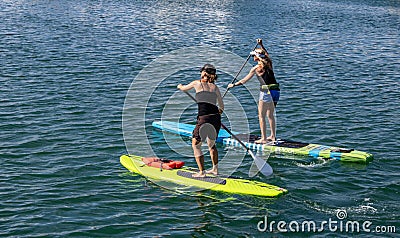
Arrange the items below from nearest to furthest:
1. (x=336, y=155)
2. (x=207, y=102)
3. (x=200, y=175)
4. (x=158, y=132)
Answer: (x=207, y=102), (x=200, y=175), (x=336, y=155), (x=158, y=132)

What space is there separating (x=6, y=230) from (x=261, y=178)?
6234mm

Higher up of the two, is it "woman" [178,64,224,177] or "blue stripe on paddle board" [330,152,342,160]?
"woman" [178,64,224,177]

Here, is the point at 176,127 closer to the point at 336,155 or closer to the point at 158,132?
the point at 158,132

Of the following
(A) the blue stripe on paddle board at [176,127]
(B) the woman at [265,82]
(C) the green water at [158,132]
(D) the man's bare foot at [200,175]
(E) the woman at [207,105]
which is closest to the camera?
(C) the green water at [158,132]

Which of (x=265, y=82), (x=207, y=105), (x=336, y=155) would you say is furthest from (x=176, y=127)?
(x=207, y=105)

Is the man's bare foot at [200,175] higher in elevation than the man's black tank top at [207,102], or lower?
lower

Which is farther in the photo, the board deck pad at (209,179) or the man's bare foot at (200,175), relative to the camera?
the man's bare foot at (200,175)

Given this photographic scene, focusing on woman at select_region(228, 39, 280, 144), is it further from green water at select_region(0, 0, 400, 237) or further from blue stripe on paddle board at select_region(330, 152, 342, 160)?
blue stripe on paddle board at select_region(330, 152, 342, 160)

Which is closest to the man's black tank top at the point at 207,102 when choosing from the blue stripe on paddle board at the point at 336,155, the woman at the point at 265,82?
the woman at the point at 265,82

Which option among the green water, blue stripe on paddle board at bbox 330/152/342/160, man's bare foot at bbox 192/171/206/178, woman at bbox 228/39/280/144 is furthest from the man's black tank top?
blue stripe on paddle board at bbox 330/152/342/160

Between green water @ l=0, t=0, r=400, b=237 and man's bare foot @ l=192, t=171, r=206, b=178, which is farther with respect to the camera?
man's bare foot @ l=192, t=171, r=206, b=178

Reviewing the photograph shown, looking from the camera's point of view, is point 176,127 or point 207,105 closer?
point 207,105

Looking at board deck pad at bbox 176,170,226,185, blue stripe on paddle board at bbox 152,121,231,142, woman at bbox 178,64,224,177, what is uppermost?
woman at bbox 178,64,224,177

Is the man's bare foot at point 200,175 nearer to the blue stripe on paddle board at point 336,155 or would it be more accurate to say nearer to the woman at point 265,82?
the woman at point 265,82
